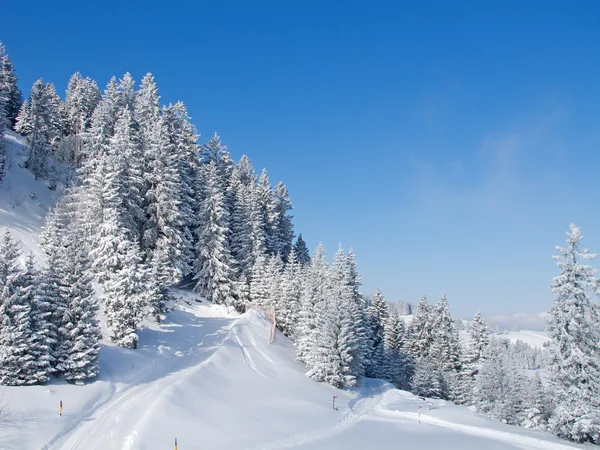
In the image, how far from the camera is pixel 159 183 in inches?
1754

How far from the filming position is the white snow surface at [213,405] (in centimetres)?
1880

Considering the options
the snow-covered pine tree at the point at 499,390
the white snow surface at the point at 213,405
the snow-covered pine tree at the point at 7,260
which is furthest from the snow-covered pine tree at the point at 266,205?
the snow-covered pine tree at the point at 7,260

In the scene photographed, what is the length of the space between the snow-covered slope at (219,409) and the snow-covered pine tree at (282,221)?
27.0 meters

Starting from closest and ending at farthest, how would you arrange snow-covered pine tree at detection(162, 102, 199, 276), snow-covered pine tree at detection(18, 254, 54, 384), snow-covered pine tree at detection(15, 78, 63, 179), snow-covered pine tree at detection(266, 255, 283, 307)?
snow-covered pine tree at detection(18, 254, 54, 384) → snow-covered pine tree at detection(266, 255, 283, 307) → snow-covered pine tree at detection(162, 102, 199, 276) → snow-covered pine tree at detection(15, 78, 63, 179)

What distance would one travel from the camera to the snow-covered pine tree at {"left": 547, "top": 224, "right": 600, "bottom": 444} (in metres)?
26.5

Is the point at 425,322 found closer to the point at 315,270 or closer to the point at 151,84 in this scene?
the point at 315,270

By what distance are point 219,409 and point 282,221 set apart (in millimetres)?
49800

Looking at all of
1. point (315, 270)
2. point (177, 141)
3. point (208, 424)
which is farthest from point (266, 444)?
point (177, 141)

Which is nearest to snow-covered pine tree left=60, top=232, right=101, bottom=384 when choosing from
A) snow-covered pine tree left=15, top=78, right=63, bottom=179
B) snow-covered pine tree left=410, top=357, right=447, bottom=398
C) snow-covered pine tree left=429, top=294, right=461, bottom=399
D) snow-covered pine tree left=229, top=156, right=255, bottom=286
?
snow-covered pine tree left=229, top=156, right=255, bottom=286

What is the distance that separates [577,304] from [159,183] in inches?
1511

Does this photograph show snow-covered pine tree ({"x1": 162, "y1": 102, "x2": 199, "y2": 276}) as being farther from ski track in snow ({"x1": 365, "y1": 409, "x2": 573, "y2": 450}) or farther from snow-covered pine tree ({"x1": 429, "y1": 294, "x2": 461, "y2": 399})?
snow-covered pine tree ({"x1": 429, "y1": 294, "x2": 461, "y2": 399})

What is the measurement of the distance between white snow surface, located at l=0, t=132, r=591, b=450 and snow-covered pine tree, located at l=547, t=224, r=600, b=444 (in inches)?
77.7

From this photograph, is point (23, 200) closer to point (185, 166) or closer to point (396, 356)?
point (185, 166)

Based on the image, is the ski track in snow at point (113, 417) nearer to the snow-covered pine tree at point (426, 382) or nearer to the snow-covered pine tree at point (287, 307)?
the snow-covered pine tree at point (287, 307)
